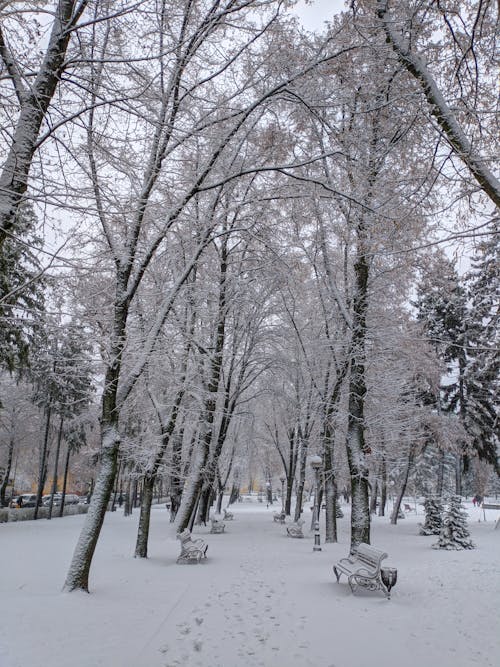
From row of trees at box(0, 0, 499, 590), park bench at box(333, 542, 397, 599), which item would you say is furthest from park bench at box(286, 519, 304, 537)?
park bench at box(333, 542, 397, 599)

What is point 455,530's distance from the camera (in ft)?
55.6

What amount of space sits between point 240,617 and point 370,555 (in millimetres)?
2919

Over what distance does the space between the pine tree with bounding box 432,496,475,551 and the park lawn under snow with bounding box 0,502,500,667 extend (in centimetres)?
478

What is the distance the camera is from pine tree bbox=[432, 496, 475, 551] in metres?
16.7

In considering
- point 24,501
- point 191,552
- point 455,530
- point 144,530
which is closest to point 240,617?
point 191,552

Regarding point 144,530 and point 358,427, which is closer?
point 358,427

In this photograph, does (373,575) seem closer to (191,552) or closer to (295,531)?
(191,552)

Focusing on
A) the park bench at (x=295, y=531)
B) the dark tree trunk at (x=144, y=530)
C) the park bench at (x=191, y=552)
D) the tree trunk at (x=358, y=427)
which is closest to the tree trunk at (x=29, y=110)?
the tree trunk at (x=358, y=427)

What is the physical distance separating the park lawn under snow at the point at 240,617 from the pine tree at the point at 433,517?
1150 centimetres

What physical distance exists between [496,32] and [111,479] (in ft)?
25.8


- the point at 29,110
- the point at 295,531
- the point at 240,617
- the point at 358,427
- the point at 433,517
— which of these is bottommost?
the point at 295,531

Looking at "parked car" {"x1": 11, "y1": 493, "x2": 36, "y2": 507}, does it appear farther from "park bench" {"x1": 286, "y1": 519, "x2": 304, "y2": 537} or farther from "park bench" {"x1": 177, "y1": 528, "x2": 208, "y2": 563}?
"park bench" {"x1": 177, "y1": 528, "x2": 208, "y2": 563}

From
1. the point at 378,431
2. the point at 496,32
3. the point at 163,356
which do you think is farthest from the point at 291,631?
the point at 378,431

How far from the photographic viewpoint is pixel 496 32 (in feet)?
16.1
